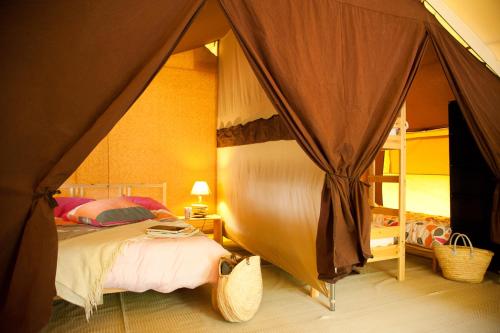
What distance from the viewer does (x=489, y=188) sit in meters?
3.12

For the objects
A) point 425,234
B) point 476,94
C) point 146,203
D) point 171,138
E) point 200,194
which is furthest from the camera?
point 171,138

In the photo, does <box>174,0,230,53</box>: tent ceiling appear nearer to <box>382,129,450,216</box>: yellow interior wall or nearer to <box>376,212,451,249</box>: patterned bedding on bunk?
<box>376,212,451,249</box>: patterned bedding on bunk

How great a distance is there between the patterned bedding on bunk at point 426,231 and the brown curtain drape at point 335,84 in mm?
1360

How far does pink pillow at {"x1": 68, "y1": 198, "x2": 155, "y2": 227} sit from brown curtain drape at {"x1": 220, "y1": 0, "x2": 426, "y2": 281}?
1619mm

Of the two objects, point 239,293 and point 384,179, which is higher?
point 384,179

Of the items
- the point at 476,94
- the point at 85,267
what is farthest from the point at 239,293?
the point at 476,94

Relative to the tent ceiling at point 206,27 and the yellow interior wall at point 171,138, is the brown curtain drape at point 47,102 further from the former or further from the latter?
the yellow interior wall at point 171,138

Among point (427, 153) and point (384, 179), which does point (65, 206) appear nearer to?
point (384, 179)

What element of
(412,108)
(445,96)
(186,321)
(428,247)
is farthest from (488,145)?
(186,321)

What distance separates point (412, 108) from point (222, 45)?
2601 millimetres

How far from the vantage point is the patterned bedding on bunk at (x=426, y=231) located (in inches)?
129

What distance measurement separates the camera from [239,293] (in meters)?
2.04

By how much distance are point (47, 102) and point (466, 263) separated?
125 inches

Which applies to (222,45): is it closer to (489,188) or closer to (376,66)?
(376,66)
